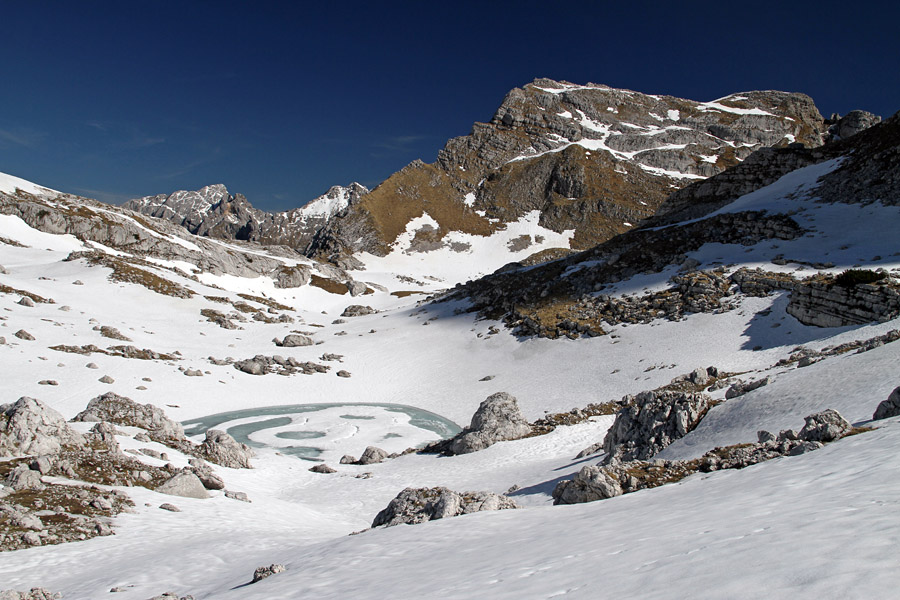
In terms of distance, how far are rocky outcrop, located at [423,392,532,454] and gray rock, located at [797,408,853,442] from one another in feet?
56.2

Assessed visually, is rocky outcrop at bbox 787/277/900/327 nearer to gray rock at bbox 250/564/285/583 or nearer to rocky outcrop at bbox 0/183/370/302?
gray rock at bbox 250/564/285/583

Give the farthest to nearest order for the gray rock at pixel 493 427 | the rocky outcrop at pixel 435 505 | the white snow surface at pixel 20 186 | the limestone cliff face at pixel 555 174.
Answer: the limestone cliff face at pixel 555 174 < the white snow surface at pixel 20 186 < the gray rock at pixel 493 427 < the rocky outcrop at pixel 435 505

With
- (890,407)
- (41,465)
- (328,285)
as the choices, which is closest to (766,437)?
(890,407)

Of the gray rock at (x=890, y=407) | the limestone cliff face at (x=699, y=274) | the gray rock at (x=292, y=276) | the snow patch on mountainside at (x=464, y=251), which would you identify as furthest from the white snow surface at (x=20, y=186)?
the gray rock at (x=890, y=407)

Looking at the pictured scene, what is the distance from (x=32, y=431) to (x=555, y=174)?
171 metres

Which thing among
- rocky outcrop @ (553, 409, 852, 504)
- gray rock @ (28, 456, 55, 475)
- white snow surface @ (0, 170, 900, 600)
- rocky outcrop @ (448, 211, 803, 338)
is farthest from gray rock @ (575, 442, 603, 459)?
rocky outcrop @ (448, 211, 803, 338)

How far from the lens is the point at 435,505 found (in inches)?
500

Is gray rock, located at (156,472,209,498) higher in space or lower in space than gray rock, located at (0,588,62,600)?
higher

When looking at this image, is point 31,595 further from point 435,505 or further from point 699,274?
point 699,274

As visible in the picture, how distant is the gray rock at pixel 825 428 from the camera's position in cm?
1101

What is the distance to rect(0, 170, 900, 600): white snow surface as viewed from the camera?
5785 millimetres

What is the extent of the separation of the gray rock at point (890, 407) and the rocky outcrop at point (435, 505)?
9067mm

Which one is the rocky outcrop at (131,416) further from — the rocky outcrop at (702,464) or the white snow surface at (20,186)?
the white snow surface at (20,186)

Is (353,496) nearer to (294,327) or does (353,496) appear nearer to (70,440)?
(70,440)
